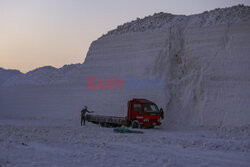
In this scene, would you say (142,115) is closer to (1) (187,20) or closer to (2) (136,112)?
(2) (136,112)

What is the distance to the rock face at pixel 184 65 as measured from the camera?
1823 cm

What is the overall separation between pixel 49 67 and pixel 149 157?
32.8 meters

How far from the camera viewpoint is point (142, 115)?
55.0 ft

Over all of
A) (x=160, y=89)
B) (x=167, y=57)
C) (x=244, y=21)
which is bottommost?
(x=160, y=89)

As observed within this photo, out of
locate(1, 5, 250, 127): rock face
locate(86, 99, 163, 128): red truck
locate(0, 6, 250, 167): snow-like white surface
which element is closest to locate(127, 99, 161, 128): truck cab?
locate(86, 99, 163, 128): red truck

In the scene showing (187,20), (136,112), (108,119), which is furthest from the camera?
(187,20)

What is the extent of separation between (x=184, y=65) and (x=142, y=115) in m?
5.89

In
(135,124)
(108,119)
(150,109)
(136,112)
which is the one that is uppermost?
(150,109)

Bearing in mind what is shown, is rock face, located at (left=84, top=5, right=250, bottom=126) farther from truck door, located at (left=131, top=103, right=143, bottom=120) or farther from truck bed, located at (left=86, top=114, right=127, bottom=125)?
truck bed, located at (left=86, top=114, right=127, bottom=125)

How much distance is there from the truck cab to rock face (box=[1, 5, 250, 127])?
2.65m

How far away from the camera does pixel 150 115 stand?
16.8 meters

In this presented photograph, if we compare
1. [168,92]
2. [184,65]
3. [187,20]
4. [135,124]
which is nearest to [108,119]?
[135,124]

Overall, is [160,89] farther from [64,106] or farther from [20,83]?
[20,83]

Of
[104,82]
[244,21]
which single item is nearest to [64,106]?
[104,82]
